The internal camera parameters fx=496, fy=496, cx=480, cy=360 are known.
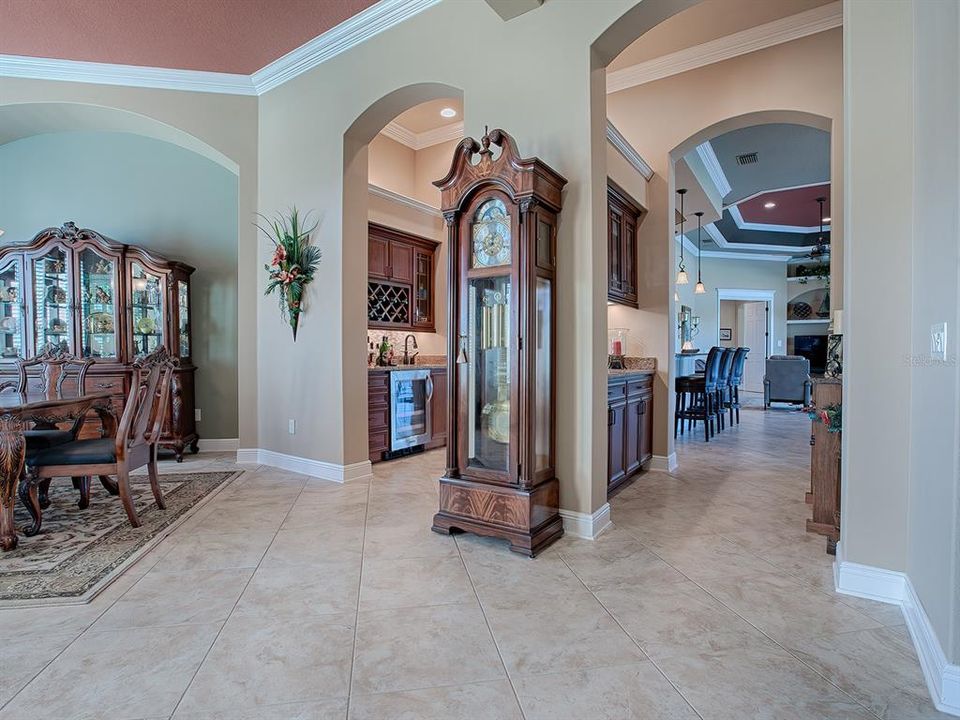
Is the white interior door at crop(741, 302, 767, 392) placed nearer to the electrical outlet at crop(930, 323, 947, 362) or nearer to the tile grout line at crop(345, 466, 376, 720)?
the tile grout line at crop(345, 466, 376, 720)

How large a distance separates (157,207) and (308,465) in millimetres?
3368

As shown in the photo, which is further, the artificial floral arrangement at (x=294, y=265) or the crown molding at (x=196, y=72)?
the artificial floral arrangement at (x=294, y=265)

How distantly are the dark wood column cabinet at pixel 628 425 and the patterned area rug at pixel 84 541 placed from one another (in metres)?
2.94

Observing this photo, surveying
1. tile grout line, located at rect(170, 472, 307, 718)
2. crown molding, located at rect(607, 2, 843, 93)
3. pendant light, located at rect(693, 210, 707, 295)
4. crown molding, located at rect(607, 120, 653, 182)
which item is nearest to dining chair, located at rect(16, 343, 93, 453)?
tile grout line, located at rect(170, 472, 307, 718)

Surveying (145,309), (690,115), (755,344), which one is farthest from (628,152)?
(755,344)

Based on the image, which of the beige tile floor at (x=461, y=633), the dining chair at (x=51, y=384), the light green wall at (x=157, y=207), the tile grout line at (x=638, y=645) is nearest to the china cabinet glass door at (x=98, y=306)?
the dining chair at (x=51, y=384)

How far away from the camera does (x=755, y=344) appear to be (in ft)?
43.8

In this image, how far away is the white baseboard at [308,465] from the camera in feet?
13.8

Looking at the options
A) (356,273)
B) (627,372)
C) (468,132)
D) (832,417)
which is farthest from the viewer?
(356,273)

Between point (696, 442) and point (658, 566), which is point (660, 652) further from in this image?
point (696, 442)

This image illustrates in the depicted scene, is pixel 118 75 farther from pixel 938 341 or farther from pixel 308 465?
pixel 938 341

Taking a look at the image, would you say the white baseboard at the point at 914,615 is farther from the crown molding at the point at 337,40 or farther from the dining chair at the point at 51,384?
the dining chair at the point at 51,384

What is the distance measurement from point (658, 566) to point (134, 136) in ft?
21.0

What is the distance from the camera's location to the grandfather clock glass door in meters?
2.73
